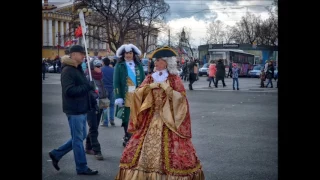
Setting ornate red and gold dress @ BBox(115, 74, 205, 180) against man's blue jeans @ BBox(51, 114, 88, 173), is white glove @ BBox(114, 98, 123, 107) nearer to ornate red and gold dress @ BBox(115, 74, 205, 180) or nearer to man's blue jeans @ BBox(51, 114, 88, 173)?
man's blue jeans @ BBox(51, 114, 88, 173)

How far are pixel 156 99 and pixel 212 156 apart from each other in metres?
2.51

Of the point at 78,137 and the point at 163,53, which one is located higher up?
the point at 163,53

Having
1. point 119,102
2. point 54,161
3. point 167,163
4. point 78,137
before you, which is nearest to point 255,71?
point 119,102

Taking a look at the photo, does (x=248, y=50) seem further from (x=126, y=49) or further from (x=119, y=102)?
(x=119, y=102)

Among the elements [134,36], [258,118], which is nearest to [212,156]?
[258,118]

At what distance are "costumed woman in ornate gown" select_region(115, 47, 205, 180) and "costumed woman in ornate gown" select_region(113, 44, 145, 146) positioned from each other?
2.07 meters

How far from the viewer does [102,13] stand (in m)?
45.1

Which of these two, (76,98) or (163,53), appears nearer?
(163,53)

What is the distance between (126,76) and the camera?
848 cm

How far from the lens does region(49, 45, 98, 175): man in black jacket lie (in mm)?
6758

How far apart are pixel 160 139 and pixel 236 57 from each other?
139 feet
